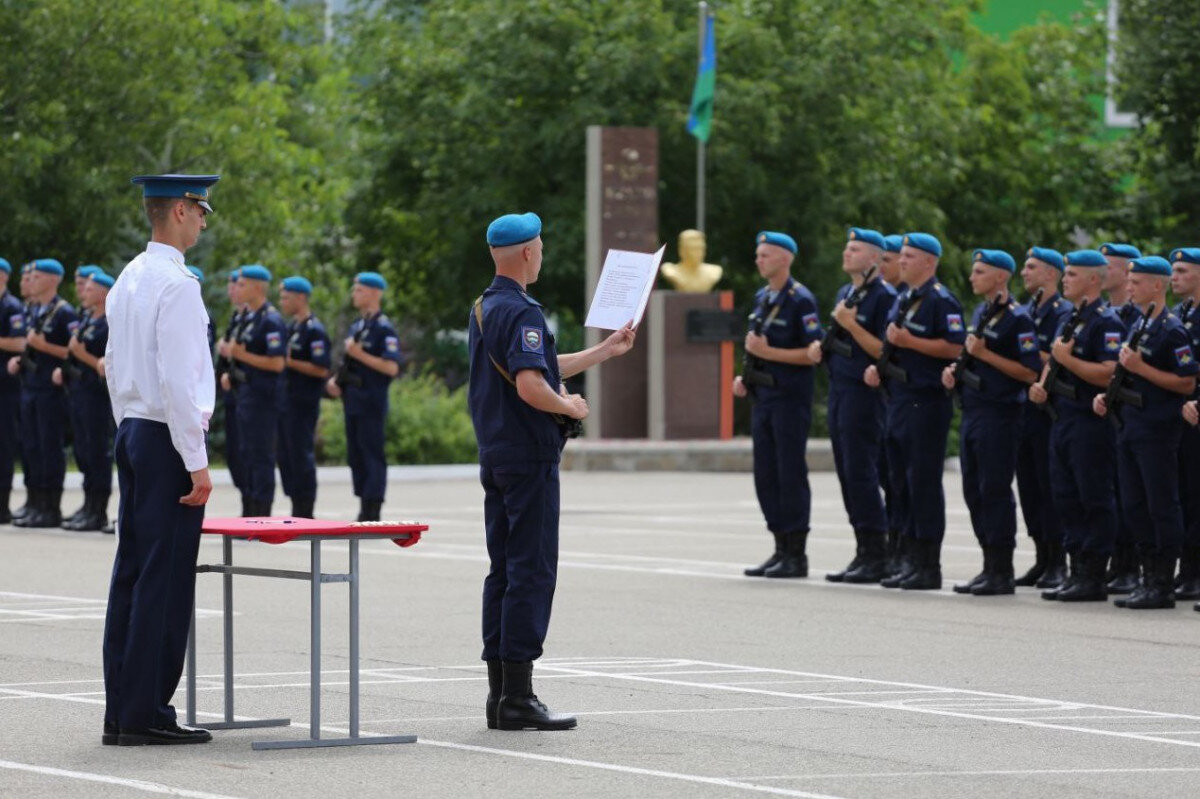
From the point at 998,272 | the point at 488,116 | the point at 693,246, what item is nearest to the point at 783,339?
the point at 998,272

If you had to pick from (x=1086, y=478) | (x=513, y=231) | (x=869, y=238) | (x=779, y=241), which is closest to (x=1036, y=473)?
(x=1086, y=478)

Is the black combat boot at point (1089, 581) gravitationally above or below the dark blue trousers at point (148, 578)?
below

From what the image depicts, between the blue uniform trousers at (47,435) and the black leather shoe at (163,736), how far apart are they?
12.4 m

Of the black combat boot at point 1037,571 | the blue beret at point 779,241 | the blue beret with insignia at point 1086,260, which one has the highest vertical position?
the blue beret at point 779,241

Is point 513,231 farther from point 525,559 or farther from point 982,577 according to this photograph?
point 982,577

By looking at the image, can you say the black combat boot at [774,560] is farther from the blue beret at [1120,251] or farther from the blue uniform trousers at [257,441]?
the blue uniform trousers at [257,441]

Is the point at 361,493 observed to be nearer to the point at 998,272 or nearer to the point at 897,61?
the point at 998,272

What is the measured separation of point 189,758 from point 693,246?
25.4 metres

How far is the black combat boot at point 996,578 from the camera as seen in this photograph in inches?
586

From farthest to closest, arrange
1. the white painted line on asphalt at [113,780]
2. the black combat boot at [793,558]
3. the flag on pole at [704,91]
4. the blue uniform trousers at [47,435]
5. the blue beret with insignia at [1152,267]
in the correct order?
the flag on pole at [704,91]
the blue uniform trousers at [47,435]
the black combat boot at [793,558]
the blue beret with insignia at [1152,267]
the white painted line on asphalt at [113,780]

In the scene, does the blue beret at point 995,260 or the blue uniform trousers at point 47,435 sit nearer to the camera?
the blue beret at point 995,260

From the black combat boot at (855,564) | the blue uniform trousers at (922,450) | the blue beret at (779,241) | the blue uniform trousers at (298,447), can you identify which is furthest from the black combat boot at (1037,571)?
the blue uniform trousers at (298,447)

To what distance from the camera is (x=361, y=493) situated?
19641mm

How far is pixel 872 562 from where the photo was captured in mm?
15719
